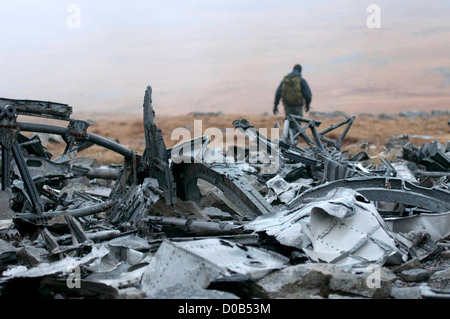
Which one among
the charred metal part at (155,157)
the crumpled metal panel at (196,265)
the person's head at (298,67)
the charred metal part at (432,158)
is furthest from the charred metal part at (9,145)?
the person's head at (298,67)

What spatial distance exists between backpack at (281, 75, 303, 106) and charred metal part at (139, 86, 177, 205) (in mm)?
9388

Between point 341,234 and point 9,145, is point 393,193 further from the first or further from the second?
point 9,145

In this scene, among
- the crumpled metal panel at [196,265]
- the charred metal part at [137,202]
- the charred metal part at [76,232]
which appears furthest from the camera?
the charred metal part at [137,202]

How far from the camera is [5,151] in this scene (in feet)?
16.8

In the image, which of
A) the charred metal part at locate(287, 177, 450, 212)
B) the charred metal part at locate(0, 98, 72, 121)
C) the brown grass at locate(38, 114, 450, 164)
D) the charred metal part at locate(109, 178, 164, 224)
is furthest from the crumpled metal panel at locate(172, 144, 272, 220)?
the brown grass at locate(38, 114, 450, 164)

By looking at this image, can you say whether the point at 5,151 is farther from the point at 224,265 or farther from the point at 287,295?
the point at 287,295

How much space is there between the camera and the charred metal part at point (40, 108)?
16.8 feet

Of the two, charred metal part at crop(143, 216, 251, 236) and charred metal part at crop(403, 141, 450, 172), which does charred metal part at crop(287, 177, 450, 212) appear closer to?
charred metal part at crop(143, 216, 251, 236)

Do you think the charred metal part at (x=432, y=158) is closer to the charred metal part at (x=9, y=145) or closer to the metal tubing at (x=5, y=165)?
the charred metal part at (x=9, y=145)

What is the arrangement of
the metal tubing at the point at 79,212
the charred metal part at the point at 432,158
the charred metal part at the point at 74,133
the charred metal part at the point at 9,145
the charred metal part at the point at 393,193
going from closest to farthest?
1. the charred metal part at the point at 9,145
2. the metal tubing at the point at 79,212
3. the charred metal part at the point at 74,133
4. the charred metal part at the point at 393,193
5. the charred metal part at the point at 432,158

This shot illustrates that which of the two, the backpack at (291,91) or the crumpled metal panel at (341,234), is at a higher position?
the backpack at (291,91)

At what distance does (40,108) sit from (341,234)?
9.43 ft

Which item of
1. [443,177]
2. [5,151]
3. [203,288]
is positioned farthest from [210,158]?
[443,177]

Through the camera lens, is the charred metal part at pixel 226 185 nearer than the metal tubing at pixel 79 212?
No
